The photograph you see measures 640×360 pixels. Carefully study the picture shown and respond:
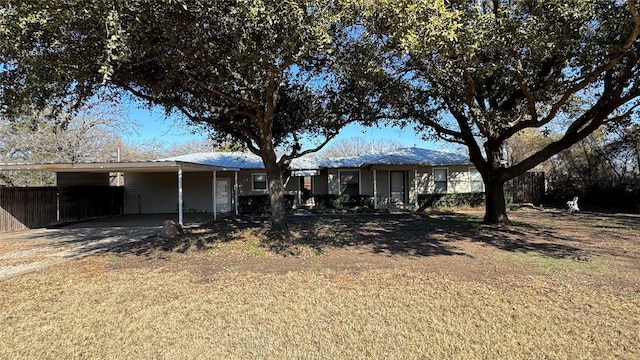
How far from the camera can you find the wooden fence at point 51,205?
12883 millimetres

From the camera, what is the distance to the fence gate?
67.8 ft

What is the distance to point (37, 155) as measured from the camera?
63.1 ft

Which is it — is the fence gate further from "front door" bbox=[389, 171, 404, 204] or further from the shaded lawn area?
the shaded lawn area

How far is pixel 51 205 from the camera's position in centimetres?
1457

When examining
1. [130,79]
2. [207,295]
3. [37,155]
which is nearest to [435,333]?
[207,295]

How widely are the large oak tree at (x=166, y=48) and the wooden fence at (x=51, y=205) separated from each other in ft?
19.9

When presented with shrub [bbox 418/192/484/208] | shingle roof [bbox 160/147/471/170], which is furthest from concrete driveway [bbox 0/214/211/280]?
shrub [bbox 418/192/484/208]

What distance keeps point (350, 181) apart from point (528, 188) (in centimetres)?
1015

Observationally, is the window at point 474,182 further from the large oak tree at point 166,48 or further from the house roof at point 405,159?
the large oak tree at point 166,48

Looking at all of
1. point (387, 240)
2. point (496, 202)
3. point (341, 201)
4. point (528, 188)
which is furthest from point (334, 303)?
point (528, 188)

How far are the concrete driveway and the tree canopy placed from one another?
25.1 ft

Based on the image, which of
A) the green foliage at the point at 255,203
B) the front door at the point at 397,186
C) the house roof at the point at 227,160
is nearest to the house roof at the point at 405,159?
the front door at the point at 397,186

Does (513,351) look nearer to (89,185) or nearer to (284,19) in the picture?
(284,19)

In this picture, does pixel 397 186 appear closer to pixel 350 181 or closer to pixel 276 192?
pixel 350 181
